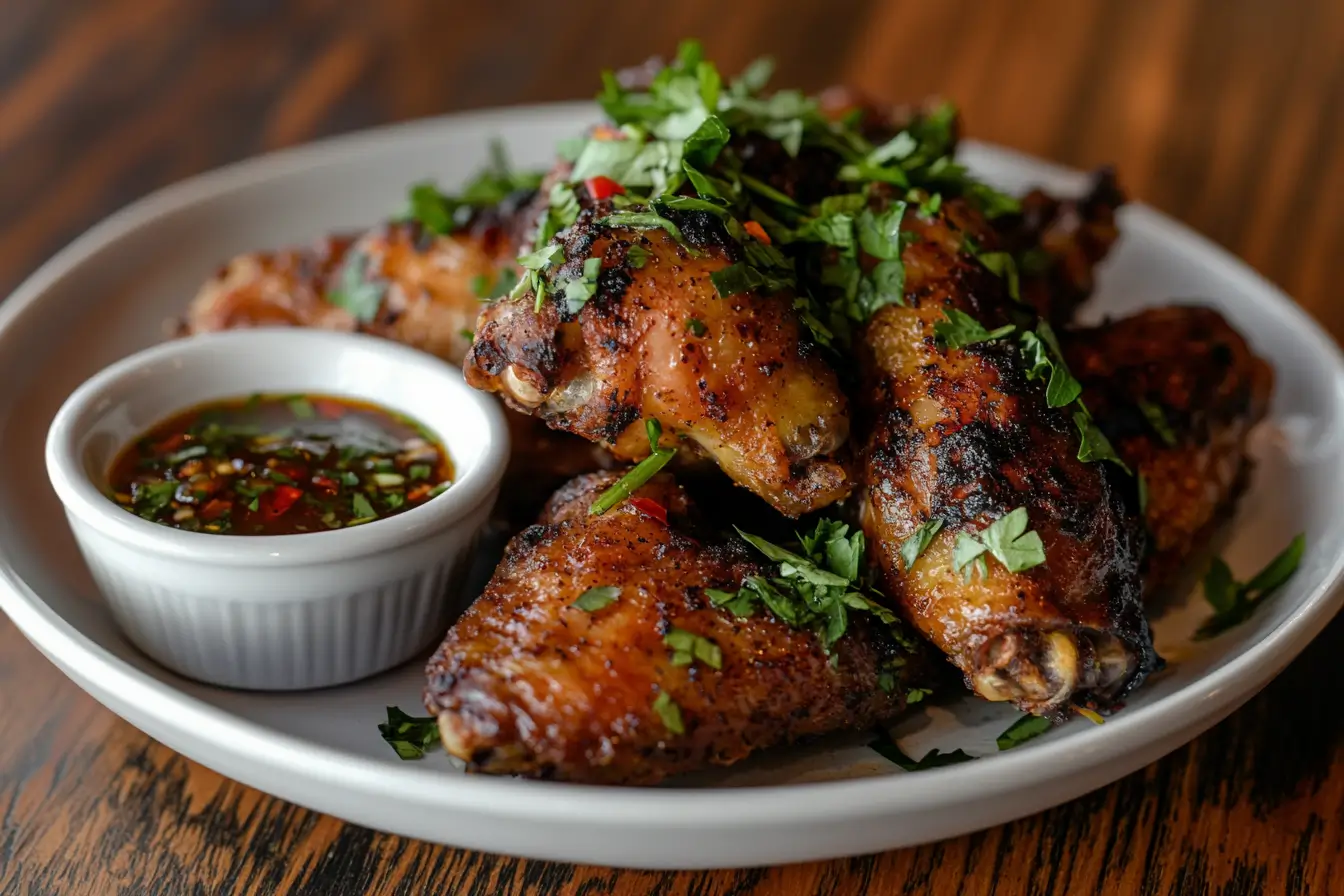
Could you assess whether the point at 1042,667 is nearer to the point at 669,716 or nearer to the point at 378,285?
the point at 669,716

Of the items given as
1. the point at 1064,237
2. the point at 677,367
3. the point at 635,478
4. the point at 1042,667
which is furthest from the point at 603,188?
the point at 1064,237

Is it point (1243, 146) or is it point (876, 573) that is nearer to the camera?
point (876, 573)

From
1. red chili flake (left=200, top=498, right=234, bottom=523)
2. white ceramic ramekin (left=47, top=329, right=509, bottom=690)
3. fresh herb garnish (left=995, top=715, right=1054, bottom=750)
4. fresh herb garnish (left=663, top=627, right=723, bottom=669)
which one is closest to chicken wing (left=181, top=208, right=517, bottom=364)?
white ceramic ramekin (left=47, top=329, right=509, bottom=690)

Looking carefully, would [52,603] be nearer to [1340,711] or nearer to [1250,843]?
[1250,843]

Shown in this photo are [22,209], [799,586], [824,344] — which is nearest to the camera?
[799,586]

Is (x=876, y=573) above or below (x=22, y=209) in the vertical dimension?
above

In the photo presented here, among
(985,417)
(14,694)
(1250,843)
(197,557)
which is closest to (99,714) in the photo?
(14,694)

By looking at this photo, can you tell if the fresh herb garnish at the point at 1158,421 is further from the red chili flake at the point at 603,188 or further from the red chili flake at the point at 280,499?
the red chili flake at the point at 280,499
